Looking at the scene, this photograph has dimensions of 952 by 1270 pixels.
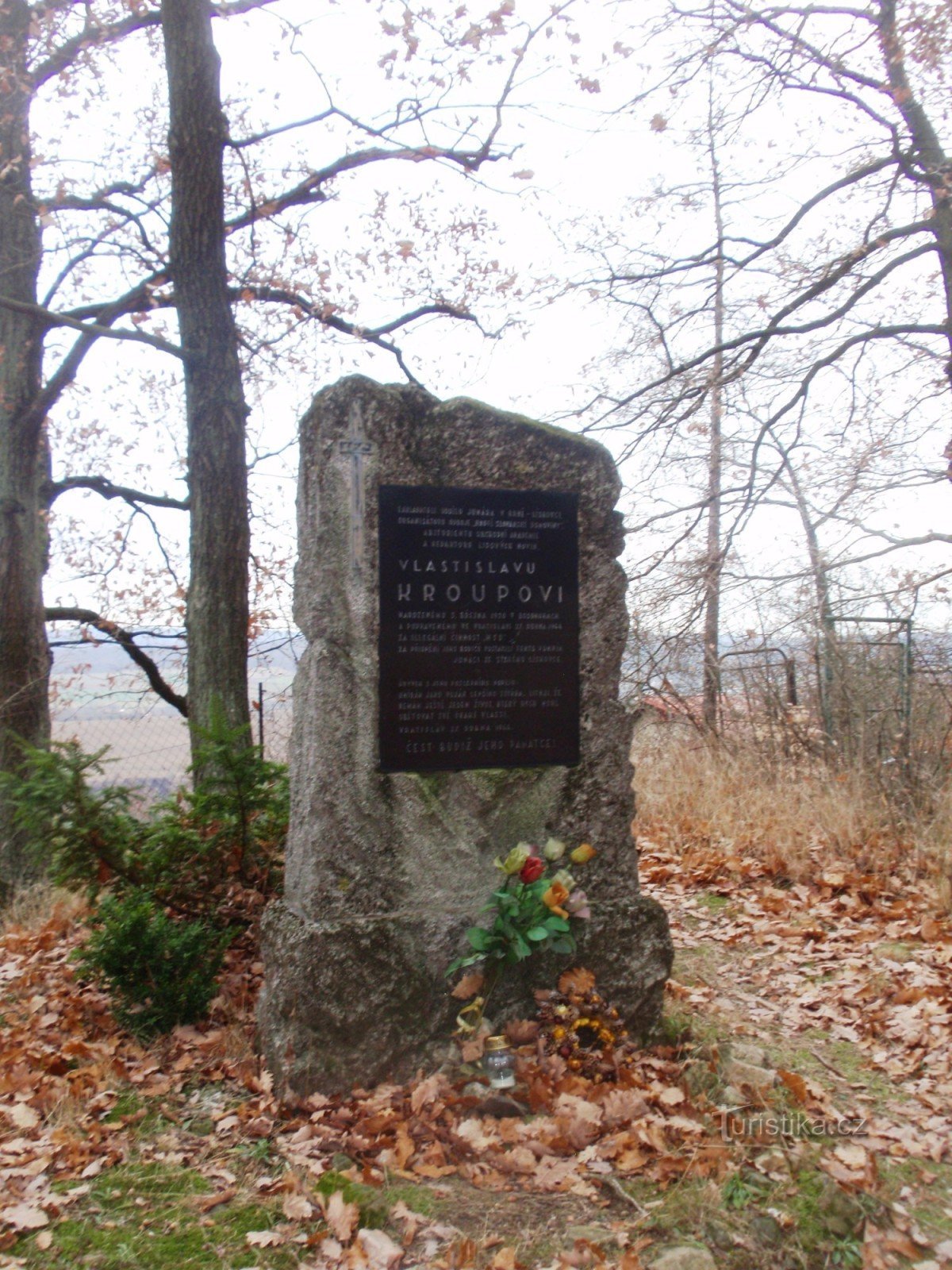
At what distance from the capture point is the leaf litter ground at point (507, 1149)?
10.4ft

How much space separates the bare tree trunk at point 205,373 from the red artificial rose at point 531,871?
3.61 meters

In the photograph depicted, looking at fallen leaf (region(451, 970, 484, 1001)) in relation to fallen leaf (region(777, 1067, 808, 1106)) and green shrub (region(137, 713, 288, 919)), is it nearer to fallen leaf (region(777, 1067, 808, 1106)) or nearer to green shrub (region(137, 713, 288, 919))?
fallen leaf (region(777, 1067, 808, 1106))

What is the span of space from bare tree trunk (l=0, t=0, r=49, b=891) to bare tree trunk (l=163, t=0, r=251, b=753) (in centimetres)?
186

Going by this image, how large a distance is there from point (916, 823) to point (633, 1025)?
361 centimetres

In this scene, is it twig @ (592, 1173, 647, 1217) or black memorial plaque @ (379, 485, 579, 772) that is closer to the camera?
twig @ (592, 1173, 647, 1217)

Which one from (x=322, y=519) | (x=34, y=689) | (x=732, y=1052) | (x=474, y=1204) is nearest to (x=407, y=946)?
(x=474, y=1204)

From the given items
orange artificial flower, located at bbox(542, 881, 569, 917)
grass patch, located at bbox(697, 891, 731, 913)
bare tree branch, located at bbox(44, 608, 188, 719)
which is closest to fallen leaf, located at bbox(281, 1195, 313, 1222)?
orange artificial flower, located at bbox(542, 881, 569, 917)

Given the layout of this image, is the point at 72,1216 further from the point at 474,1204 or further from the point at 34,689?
the point at 34,689

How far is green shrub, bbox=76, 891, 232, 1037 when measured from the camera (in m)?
4.54

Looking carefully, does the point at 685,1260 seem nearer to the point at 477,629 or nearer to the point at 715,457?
the point at 477,629

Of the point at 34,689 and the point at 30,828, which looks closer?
the point at 30,828

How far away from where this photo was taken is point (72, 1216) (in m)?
3.29

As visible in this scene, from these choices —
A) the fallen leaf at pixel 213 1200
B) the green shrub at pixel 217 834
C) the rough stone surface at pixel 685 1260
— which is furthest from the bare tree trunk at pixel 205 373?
the rough stone surface at pixel 685 1260

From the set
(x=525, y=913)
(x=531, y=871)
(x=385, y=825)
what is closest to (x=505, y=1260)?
(x=525, y=913)
